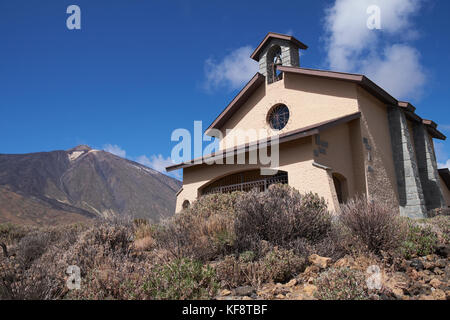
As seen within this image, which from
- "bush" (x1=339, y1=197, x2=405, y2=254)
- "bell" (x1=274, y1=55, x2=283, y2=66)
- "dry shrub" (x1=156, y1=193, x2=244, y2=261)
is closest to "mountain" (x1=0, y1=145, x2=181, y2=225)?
"bell" (x1=274, y1=55, x2=283, y2=66)

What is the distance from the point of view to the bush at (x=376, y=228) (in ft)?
16.8

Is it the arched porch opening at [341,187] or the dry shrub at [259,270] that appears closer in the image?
the dry shrub at [259,270]

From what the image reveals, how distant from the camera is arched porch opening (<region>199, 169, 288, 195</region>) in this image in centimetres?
1173

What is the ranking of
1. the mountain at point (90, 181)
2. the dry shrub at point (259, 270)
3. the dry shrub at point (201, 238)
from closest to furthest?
1. the dry shrub at point (259, 270)
2. the dry shrub at point (201, 238)
3. the mountain at point (90, 181)

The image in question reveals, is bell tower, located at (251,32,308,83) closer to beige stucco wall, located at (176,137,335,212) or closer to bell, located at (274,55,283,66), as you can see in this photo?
bell, located at (274,55,283,66)

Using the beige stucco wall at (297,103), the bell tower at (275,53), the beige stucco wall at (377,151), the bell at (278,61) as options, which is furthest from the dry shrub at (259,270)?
the bell at (278,61)

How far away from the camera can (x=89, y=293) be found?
4.04m

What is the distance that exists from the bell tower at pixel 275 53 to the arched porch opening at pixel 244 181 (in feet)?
15.7

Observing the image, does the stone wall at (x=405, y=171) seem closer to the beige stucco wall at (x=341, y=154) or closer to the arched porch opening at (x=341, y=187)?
the beige stucco wall at (x=341, y=154)

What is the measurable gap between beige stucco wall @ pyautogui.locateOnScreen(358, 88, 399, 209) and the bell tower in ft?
12.8

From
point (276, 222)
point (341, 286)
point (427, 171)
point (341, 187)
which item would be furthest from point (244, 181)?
point (341, 286)

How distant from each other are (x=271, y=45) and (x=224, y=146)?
17.7ft
